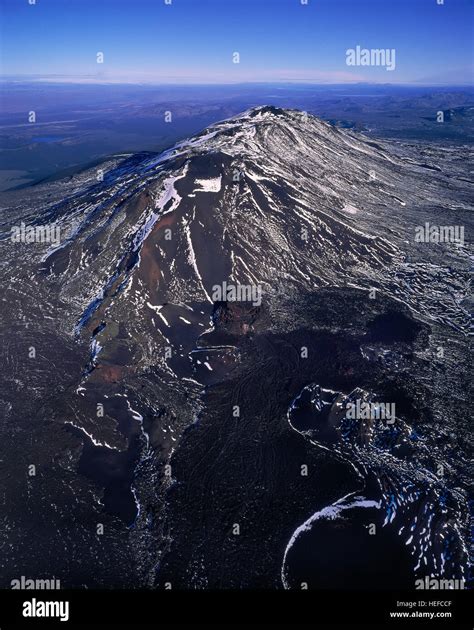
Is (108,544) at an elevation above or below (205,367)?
below

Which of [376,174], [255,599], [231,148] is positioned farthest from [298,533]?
[376,174]

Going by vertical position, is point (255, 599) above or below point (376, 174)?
below

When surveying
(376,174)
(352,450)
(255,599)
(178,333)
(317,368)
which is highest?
(376,174)

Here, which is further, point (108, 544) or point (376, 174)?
point (376, 174)

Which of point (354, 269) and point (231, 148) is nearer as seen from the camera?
point (354, 269)

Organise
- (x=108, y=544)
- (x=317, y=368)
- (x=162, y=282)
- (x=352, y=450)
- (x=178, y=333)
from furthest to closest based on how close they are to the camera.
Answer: (x=162, y=282) < (x=178, y=333) < (x=317, y=368) < (x=352, y=450) < (x=108, y=544)

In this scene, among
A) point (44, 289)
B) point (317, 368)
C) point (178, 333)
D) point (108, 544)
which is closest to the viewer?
point (108, 544)

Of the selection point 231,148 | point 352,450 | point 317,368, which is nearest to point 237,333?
point 317,368

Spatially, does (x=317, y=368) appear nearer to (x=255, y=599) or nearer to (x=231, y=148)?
(x=255, y=599)

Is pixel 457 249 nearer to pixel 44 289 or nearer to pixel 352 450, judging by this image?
pixel 352 450
